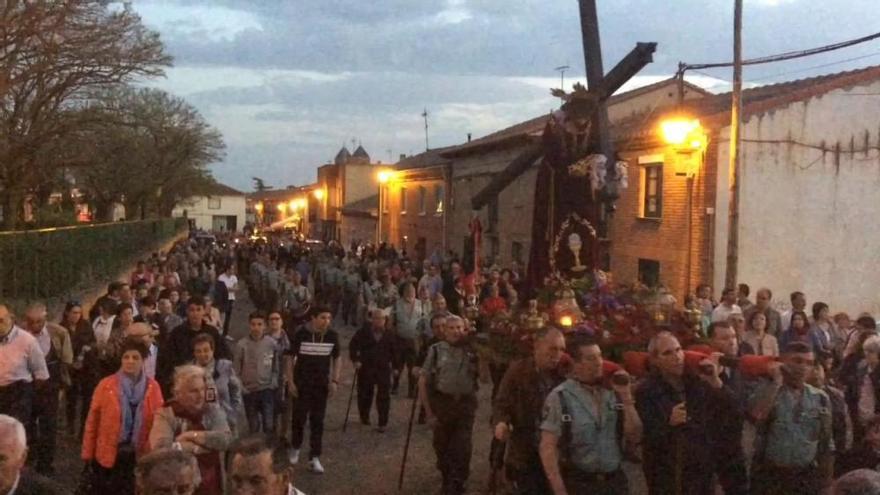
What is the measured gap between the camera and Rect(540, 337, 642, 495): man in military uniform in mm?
5332

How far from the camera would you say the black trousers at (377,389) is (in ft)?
39.0

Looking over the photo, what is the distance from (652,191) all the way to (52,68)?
557 inches

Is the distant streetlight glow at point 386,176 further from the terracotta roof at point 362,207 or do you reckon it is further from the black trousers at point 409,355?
the black trousers at point 409,355

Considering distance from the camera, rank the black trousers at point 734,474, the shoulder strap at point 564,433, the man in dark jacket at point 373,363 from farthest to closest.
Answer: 1. the man in dark jacket at point 373,363
2. the black trousers at point 734,474
3. the shoulder strap at point 564,433

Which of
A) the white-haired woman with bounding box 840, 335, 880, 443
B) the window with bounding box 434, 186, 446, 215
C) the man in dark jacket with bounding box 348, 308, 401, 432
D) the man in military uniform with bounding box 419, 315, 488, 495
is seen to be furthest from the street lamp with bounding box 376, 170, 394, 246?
the white-haired woman with bounding box 840, 335, 880, 443

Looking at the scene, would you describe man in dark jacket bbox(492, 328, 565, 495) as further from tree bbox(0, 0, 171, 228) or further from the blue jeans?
tree bbox(0, 0, 171, 228)

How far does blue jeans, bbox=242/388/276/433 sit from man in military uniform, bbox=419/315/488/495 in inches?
80.2

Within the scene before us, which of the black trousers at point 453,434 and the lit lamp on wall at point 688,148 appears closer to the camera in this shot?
the black trousers at point 453,434

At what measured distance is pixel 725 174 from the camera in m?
20.3

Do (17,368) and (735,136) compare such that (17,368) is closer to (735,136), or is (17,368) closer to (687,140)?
(735,136)

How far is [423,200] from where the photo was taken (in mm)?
42312

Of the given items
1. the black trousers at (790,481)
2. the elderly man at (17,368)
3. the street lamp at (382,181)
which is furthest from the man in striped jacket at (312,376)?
the street lamp at (382,181)

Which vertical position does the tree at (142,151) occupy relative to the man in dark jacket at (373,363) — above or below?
above

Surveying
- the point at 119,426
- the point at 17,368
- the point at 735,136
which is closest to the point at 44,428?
the point at 17,368
